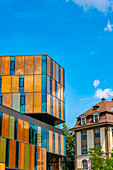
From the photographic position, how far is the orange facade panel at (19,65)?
2154 inches

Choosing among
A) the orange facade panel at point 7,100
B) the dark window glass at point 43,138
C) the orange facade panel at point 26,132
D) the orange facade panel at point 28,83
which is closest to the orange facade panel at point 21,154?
the orange facade panel at point 26,132

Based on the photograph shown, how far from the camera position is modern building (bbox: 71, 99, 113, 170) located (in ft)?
210

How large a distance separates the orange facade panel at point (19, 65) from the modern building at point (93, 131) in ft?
66.7

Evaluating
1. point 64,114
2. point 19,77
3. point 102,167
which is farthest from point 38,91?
point 102,167

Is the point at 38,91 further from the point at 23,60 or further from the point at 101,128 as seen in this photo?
the point at 101,128

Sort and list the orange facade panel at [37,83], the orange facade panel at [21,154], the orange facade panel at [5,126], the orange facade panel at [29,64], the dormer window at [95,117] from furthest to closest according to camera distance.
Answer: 1. the dormer window at [95,117]
2. the orange facade panel at [29,64]
3. the orange facade panel at [37,83]
4. the orange facade panel at [21,154]
5. the orange facade panel at [5,126]

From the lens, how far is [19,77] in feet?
179

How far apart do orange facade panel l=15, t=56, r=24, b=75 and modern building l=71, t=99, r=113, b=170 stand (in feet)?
A: 66.7

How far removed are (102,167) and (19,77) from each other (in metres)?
19.8

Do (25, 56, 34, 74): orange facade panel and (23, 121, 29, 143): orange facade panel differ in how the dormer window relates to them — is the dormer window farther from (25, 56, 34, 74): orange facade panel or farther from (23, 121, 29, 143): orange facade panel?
(23, 121, 29, 143): orange facade panel

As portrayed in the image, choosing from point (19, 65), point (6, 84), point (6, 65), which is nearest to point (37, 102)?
point (6, 84)

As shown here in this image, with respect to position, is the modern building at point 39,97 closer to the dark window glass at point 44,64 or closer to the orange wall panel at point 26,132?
the dark window glass at point 44,64

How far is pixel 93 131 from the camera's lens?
66.7 metres

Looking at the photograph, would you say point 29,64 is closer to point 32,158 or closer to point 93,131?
point 32,158
